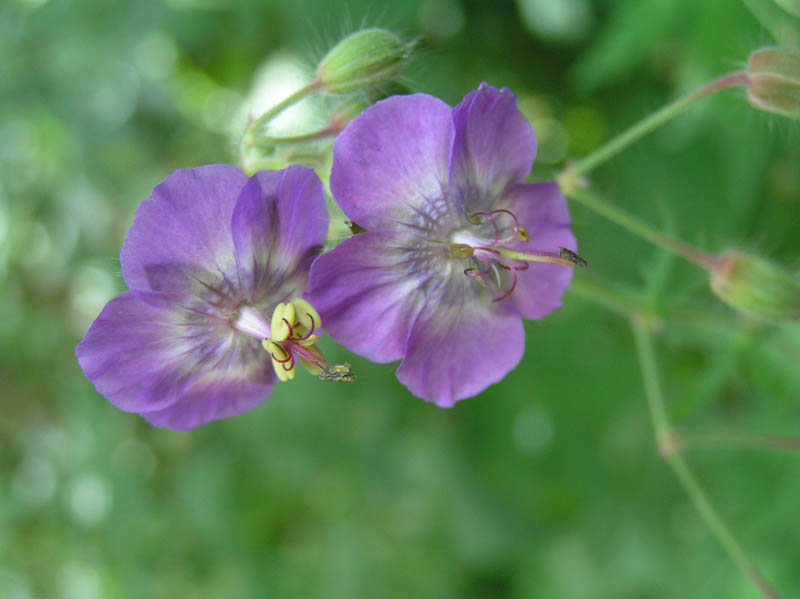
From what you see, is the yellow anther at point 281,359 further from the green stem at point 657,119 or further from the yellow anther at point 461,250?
the green stem at point 657,119

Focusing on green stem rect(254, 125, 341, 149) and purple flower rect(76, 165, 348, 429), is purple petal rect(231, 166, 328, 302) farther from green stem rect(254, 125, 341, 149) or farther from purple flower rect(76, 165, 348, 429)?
green stem rect(254, 125, 341, 149)

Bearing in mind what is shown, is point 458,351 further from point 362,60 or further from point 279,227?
point 362,60

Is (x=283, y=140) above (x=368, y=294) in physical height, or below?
above

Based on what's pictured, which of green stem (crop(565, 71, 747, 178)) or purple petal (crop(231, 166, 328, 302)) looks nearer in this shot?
purple petal (crop(231, 166, 328, 302))

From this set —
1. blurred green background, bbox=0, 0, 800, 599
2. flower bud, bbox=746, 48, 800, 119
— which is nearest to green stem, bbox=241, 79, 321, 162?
flower bud, bbox=746, 48, 800, 119

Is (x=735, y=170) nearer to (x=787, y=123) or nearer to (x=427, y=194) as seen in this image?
(x=787, y=123)

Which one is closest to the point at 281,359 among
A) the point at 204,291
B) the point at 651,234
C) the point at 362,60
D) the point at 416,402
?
the point at 204,291

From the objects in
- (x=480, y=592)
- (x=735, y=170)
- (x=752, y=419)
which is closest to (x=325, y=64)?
(x=735, y=170)
